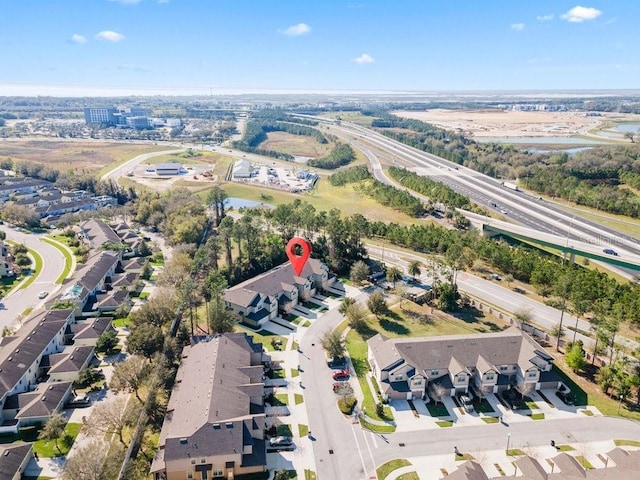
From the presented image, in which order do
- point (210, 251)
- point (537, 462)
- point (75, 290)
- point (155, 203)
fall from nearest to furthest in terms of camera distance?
point (537, 462)
point (75, 290)
point (210, 251)
point (155, 203)

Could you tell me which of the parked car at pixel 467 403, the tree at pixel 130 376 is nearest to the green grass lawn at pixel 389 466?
the parked car at pixel 467 403

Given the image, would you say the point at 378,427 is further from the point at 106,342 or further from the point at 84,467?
the point at 106,342

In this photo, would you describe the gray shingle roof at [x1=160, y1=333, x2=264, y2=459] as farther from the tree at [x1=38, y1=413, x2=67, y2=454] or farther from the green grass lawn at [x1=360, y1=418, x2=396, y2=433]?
the green grass lawn at [x1=360, y1=418, x2=396, y2=433]

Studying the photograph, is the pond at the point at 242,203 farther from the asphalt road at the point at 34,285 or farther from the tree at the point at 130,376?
the tree at the point at 130,376

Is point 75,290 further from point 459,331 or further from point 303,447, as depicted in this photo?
point 459,331

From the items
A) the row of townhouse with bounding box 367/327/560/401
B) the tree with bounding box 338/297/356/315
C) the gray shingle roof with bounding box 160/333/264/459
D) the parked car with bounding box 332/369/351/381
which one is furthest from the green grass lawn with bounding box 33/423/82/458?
the tree with bounding box 338/297/356/315

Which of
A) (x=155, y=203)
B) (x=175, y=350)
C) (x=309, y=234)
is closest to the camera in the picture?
(x=175, y=350)

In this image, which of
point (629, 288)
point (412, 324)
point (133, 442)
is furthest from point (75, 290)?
point (629, 288)
